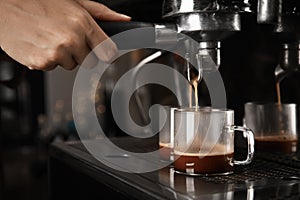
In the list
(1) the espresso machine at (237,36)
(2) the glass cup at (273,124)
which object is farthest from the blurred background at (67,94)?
(2) the glass cup at (273,124)

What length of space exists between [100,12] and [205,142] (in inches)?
8.6

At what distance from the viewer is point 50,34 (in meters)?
0.65

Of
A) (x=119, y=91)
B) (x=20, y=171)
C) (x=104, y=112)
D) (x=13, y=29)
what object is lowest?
(x=20, y=171)

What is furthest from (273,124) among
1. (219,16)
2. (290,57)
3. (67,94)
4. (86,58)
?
(67,94)

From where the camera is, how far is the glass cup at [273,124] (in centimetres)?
90

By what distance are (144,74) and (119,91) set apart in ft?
0.23

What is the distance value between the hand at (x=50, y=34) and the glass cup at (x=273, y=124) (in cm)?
34

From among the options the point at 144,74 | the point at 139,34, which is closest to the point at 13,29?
the point at 139,34

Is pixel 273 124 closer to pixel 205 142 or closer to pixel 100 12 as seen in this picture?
pixel 205 142

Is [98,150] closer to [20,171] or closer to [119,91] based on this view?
[119,91]

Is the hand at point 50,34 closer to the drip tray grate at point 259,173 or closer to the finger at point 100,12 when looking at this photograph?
the finger at point 100,12

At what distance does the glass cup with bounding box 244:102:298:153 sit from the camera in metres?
0.90

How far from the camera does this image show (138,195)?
0.67 m

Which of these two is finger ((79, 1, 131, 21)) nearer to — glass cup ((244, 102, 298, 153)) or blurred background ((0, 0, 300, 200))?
blurred background ((0, 0, 300, 200))
